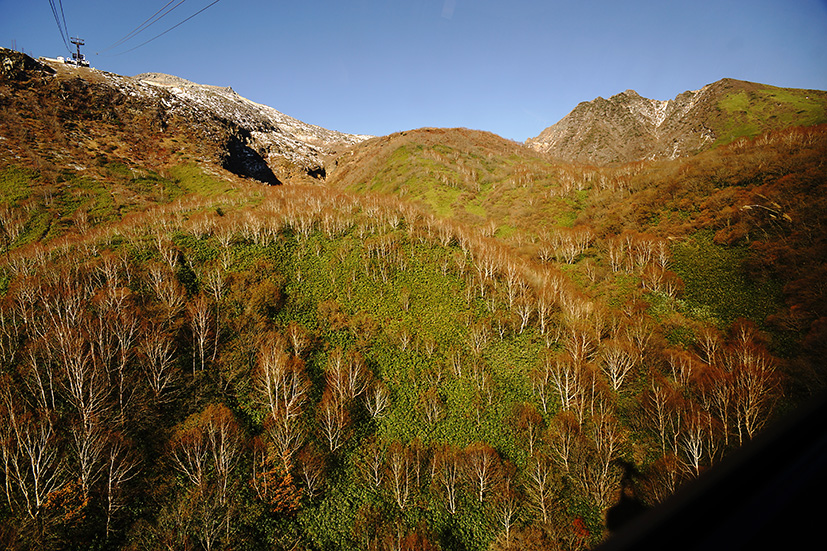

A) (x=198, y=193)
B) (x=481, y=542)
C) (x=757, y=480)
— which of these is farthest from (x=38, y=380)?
(x=198, y=193)

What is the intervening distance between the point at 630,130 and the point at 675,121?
17555 mm

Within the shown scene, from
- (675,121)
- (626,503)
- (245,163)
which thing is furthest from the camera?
(675,121)

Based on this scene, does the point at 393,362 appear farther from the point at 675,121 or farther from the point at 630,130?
the point at 675,121

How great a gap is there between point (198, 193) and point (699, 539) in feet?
242

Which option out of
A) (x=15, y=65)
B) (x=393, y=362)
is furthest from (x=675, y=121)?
(x=15, y=65)

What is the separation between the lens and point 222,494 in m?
14.6

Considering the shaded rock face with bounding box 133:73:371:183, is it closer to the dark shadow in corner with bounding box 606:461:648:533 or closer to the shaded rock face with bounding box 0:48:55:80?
the shaded rock face with bounding box 0:48:55:80

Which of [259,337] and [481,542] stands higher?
[259,337]

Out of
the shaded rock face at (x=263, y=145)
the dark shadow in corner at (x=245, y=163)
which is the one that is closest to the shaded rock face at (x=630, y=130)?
the shaded rock face at (x=263, y=145)

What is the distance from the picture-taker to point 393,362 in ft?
80.8

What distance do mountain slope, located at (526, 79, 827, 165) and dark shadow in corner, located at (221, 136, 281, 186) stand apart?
134225 mm

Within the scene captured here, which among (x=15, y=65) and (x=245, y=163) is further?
(x=245, y=163)

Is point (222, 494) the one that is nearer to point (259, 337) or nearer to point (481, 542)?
point (259, 337)

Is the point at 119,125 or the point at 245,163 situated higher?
the point at 119,125
